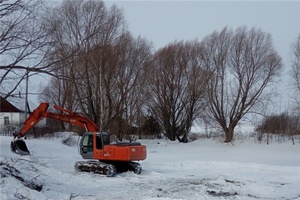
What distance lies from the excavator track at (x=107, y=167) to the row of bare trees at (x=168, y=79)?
12.6m

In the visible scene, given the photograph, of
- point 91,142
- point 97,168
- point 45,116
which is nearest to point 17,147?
point 45,116

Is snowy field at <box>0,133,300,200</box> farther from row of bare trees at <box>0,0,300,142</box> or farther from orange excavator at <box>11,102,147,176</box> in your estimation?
row of bare trees at <box>0,0,300,142</box>

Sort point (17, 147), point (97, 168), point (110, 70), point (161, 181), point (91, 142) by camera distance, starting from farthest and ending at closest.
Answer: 1. point (110, 70)
2. point (17, 147)
3. point (91, 142)
4. point (97, 168)
5. point (161, 181)

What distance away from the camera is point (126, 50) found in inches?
1473

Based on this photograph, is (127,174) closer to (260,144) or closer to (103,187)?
(103,187)

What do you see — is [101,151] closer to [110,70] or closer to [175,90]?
[110,70]

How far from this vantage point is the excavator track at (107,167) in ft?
56.6

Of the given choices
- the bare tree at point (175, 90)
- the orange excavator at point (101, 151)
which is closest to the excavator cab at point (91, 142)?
the orange excavator at point (101, 151)

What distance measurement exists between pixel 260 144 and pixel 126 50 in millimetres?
14320

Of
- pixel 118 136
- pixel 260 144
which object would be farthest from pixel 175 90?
pixel 260 144

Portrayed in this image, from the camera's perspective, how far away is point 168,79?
4262 cm

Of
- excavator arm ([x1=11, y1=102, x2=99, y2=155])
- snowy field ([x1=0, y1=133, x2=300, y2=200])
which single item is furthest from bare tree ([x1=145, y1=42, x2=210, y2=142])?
excavator arm ([x1=11, y1=102, x2=99, y2=155])

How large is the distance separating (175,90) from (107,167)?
2650 centimetres

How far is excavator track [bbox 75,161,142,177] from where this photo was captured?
1725cm
